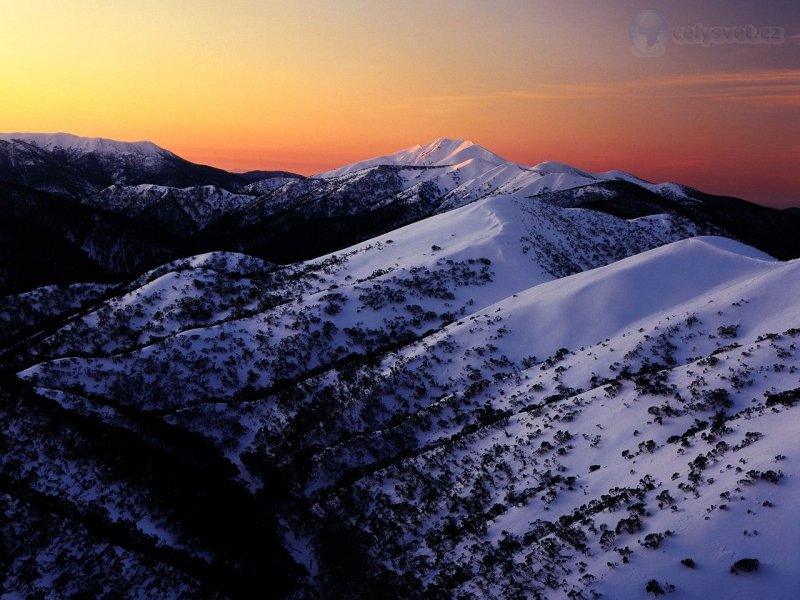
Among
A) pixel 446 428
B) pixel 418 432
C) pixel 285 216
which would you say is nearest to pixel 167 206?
pixel 285 216

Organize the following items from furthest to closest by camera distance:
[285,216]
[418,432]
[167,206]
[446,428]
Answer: [167,206] → [285,216] → [418,432] → [446,428]

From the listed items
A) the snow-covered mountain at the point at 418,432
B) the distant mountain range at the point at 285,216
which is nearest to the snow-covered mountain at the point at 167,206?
the distant mountain range at the point at 285,216

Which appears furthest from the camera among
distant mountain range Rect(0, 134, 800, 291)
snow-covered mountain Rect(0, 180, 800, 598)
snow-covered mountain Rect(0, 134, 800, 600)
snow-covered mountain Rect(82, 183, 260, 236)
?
snow-covered mountain Rect(82, 183, 260, 236)

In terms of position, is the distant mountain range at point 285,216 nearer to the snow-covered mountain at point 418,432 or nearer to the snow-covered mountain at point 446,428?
the snow-covered mountain at point 418,432

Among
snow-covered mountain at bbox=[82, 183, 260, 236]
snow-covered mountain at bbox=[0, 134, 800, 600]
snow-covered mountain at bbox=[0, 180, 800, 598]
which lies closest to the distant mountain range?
snow-covered mountain at bbox=[82, 183, 260, 236]

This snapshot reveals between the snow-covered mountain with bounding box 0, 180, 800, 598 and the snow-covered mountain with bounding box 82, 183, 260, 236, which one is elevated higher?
the snow-covered mountain with bounding box 82, 183, 260, 236

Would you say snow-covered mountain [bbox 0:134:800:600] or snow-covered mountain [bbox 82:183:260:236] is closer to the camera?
snow-covered mountain [bbox 0:134:800:600]

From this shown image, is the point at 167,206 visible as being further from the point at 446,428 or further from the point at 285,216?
the point at 446,428

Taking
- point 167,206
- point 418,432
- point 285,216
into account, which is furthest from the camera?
point 167,206

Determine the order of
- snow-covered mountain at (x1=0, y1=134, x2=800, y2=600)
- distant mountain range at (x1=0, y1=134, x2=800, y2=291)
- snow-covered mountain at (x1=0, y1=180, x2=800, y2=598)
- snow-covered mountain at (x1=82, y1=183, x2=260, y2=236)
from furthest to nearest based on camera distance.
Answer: snow-covered mountain at (x1=82, y1=183, x2=260, y2=236) → distant mountain range at (x1=0, y1=134, x2=800, y2=291) → snow-covered mountain at (x1=0, y1=134, x2=800, y2=600) → snow-covered mountain at (x1=0, y1=180, x2=800, y2=598)

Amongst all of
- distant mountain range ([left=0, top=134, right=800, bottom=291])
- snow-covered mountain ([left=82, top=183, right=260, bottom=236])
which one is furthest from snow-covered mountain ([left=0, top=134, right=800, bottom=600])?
snow-covered mountain ([left=82, top=183, right=260, bottom=236])

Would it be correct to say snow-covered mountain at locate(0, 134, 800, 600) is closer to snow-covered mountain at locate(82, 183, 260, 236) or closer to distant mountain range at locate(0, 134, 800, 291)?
distant mountain range at locate(0, 134, 800, 291)

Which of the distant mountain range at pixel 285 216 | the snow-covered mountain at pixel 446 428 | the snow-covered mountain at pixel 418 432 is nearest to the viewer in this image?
the snow-covered mountain at pixel 446 428
